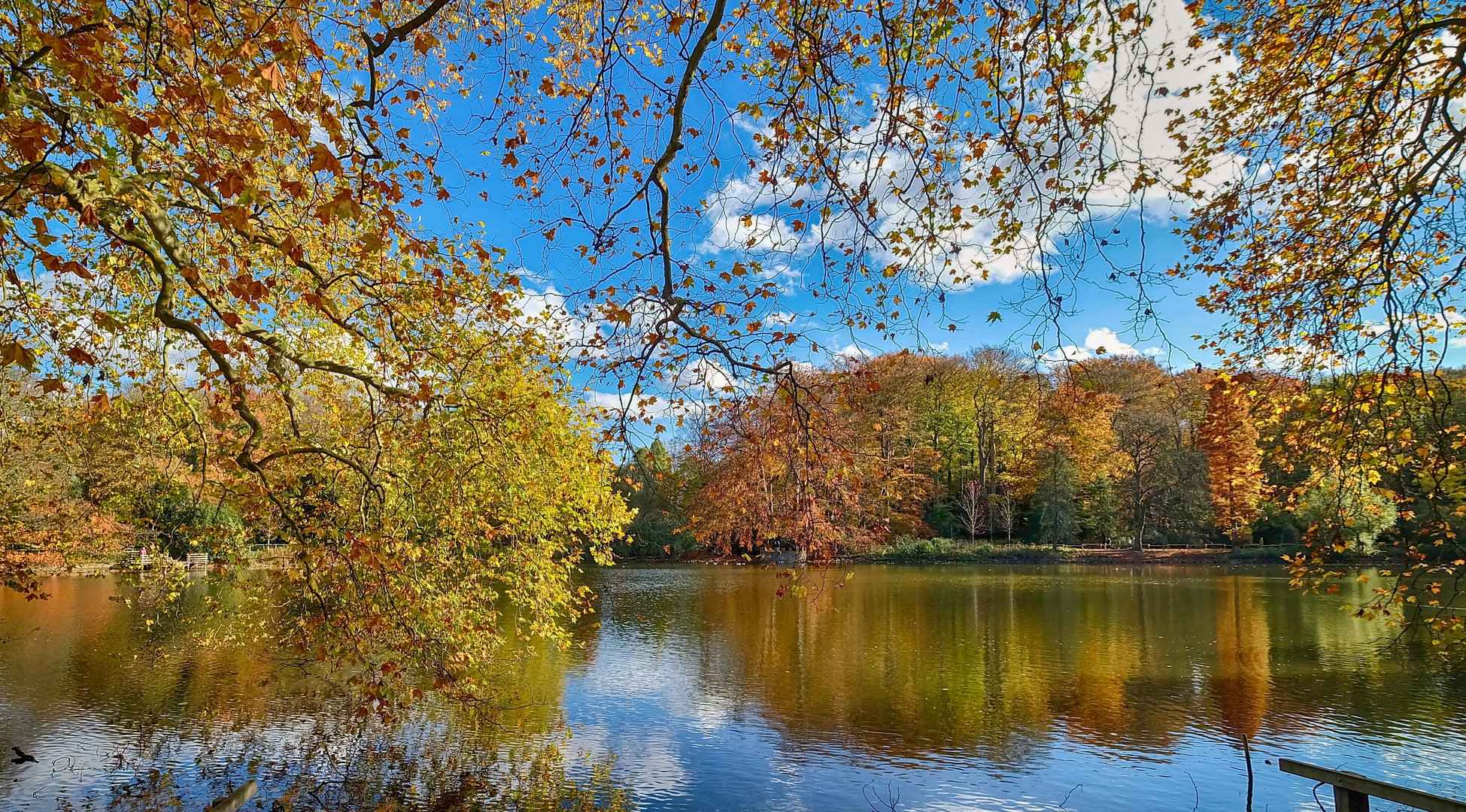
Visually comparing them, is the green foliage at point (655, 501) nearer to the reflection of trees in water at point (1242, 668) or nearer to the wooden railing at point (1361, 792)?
the wooden railing at point (1361, 792)

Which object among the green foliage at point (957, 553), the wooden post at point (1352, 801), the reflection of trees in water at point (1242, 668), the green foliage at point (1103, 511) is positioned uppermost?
the green foliage at point (1103, 511)

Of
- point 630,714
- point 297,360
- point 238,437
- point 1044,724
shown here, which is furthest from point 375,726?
point 1044,724

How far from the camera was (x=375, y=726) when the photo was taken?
10.3 m

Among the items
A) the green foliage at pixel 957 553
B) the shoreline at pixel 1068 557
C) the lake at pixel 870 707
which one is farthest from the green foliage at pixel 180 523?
the green foliage at pixel 957 553

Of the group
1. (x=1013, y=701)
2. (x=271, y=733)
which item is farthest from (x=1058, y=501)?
(x=271, y=733)

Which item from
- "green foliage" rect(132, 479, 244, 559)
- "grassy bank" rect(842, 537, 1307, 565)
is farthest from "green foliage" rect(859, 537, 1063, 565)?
"green foliage" rect(132, 479, 244, 559)

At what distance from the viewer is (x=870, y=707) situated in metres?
11.2

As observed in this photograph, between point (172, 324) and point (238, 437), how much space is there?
2462 mm

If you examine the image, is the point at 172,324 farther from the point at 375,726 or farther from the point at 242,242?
the point at 375,726

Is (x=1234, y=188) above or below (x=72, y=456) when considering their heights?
above

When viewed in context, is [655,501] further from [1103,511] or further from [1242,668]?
[1103,511]

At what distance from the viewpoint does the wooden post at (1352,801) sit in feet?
19.0

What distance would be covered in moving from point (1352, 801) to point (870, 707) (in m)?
6.21

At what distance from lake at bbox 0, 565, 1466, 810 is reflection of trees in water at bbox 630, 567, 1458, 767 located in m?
0.07
